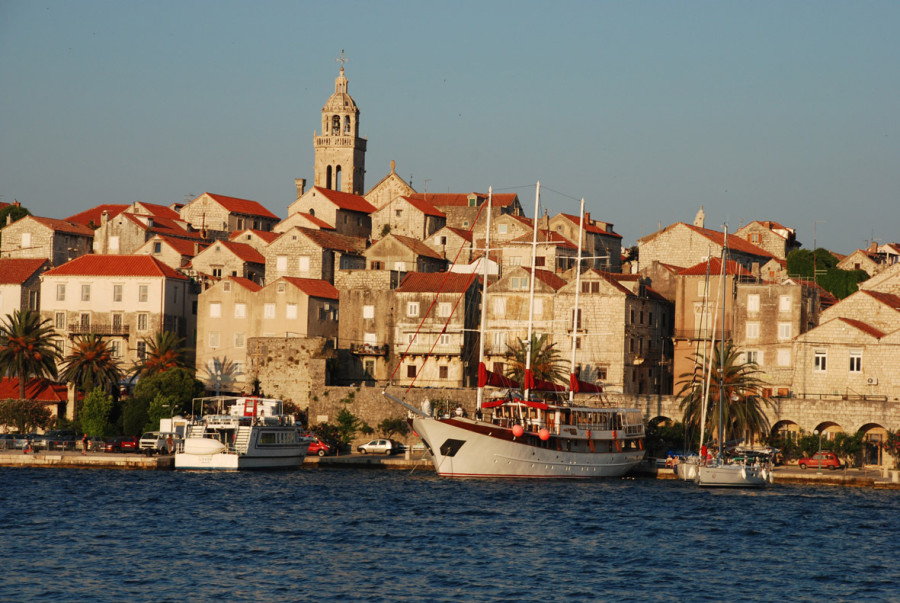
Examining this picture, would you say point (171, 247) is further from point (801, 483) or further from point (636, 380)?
point (801, 483)

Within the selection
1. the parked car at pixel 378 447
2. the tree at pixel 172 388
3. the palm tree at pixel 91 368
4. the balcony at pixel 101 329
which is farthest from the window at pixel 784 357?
the balcony at pixel 101 329

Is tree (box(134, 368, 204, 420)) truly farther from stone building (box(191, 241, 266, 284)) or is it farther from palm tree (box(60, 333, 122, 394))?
stone building (box(191, 241, 266, 284))

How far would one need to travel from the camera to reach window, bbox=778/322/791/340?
269ft

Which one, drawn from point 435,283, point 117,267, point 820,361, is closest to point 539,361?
point 435,283

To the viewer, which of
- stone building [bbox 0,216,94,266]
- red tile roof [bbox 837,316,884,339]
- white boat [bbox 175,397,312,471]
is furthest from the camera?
stone building [bbox 0,216,94,266]

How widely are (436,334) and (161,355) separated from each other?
692 inches

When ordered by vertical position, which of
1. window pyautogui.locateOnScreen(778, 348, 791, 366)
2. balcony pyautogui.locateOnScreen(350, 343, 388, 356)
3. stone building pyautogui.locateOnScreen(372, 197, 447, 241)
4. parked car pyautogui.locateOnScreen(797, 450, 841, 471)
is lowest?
parked car pyautogui.locateOnScreen(797, 450, 841, 471)

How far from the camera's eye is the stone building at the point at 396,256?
97.5m

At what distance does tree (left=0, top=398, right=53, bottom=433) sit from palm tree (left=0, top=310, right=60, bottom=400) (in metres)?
1.25

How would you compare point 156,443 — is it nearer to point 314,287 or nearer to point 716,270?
point 314,287

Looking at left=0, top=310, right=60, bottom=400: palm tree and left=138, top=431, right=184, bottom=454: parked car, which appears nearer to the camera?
left=138, top=431, right=184, bottom=454: parked car

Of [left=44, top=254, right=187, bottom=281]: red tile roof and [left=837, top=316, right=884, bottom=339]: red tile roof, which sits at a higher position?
[left=44, top=254, right=187, bottom=281]: red tile roof

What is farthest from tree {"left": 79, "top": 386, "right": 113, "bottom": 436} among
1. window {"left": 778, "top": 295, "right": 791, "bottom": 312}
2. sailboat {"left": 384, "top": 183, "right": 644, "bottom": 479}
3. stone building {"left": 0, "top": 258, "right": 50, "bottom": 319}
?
window {"left": 778, "top": 295, "right": 791, "bottom": 312}

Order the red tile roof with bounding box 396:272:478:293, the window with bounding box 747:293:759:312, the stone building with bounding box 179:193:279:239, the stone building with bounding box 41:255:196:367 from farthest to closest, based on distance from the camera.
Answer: the stone building with bounding box 179:193:279:239
the stone building with bounding box 41:255:196:367
the red tile roof with bounding box 396:272:478:293
the window with bounding box 747:293:759:312
